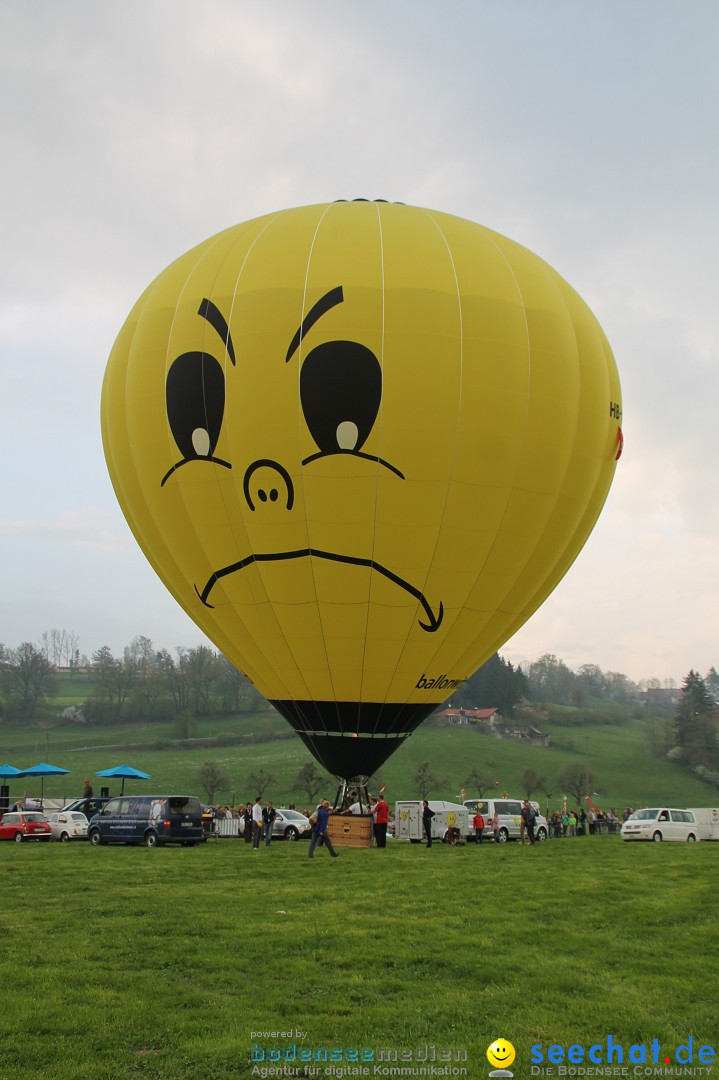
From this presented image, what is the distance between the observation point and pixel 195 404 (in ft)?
53.7

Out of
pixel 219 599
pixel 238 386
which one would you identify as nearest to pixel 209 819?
pixel 219 599

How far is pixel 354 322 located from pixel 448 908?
8973mm

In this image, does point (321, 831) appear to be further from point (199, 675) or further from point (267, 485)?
point (199, 675)

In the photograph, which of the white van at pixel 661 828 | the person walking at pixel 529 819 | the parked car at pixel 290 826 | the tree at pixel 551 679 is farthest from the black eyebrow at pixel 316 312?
the tree at pixel 551 679

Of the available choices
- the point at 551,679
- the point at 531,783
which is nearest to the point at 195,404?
the point at 531,783

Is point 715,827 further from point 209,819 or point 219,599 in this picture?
point 219,599

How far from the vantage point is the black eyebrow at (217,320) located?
16.2 m

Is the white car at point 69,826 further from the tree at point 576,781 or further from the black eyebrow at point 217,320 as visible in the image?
the tree at point 576,781

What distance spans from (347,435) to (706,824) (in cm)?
1782

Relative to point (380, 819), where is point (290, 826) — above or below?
below

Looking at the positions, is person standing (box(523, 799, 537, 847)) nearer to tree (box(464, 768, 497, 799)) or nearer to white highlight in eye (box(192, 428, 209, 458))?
white highlight in eye (box(192, 428, 209, 458))

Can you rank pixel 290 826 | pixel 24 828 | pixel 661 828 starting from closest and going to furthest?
pixel 24 828 < pixel 290 826 < pixel 661 828

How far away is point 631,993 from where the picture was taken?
7.89m

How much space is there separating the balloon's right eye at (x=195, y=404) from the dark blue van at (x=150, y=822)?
878cm
